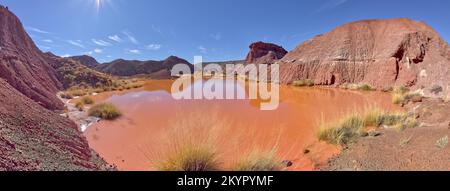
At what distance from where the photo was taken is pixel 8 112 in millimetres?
4238

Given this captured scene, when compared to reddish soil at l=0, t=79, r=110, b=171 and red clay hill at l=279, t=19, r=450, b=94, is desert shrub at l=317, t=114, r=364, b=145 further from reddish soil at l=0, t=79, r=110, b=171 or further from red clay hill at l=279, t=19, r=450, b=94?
red clay hill at l=279, t=19, r=450, b=94

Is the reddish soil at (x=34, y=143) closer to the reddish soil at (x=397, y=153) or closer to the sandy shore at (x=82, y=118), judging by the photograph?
the sandy shore at (x=82, y=118)

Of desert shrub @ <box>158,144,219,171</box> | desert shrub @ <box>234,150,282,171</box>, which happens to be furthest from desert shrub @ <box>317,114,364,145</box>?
desert shrub @ <box>158,144,219,171</box>

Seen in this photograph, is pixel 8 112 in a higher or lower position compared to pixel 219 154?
higher

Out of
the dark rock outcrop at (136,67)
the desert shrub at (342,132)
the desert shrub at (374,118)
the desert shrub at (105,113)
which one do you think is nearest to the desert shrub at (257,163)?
the desert shrub at (342,132)

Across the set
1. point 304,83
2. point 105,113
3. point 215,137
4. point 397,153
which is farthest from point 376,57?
point 215,137

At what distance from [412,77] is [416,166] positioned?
1935cm

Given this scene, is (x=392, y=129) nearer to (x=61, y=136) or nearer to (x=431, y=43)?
(x=61, y=136)

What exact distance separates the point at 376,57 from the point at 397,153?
933 inches

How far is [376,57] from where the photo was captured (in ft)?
80.6

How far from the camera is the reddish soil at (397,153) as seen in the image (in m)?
3.64

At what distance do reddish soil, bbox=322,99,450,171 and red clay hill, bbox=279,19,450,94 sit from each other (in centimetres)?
1382

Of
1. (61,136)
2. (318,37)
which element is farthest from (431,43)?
(61,136)

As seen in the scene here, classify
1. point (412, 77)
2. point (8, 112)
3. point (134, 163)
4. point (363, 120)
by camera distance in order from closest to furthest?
point (8, 112) → point (134, 163) → point (363, 120) → point (412, 77)
